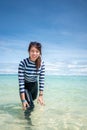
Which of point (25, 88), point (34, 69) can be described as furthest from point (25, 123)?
point (34, 69)

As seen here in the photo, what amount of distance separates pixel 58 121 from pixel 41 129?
103 cm

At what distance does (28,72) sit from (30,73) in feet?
0.21

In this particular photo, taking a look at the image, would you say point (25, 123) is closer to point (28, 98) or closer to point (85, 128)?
point (28, 98)

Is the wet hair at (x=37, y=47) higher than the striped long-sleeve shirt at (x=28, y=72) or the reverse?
higher

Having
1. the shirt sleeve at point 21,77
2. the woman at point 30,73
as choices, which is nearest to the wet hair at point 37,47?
the woman at point 30,73

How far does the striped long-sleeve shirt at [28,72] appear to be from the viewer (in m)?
5.54

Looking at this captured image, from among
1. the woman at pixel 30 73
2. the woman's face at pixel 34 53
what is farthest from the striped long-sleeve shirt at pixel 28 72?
the woman's face at pixel 34 53

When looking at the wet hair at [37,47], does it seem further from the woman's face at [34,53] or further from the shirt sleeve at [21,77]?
the shirt sleeve at [21,77]

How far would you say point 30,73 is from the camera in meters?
5.75

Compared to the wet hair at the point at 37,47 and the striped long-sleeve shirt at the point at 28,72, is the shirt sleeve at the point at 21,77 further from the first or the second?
the wet hair at the point at 37,47

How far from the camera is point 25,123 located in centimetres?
595

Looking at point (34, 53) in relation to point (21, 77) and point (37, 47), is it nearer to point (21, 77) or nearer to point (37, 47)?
point (37, 47)

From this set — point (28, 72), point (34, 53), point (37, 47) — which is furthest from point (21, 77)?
point (37, 47)

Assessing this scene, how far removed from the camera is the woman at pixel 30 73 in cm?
554
